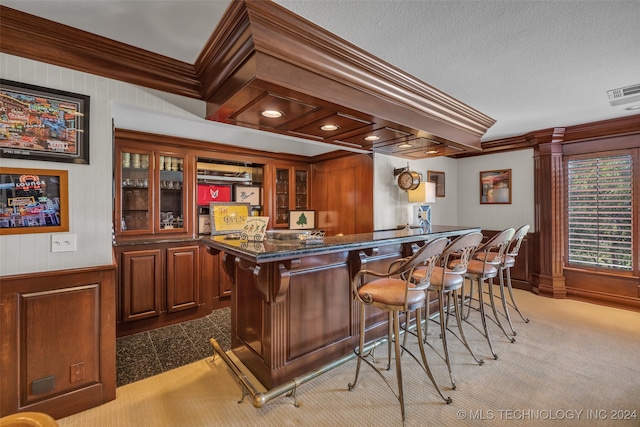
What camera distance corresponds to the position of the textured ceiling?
1672 millimetres

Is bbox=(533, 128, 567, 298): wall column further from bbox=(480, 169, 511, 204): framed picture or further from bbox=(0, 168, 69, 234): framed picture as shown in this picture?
bbox=(0, 168, 69, 234): framed picture

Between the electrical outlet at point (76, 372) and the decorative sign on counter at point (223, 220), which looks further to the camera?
the decorative sign on counter at point (223, 220)

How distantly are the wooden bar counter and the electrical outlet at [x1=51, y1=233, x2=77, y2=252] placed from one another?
0.88m

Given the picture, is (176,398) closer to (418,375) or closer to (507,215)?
(418,375)

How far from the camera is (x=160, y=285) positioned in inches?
134

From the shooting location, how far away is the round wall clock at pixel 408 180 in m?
4.24

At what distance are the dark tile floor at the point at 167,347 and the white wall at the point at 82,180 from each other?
3.61 ft

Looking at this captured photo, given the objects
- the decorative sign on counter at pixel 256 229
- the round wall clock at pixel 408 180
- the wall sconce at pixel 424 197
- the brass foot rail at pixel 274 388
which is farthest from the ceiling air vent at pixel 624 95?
the brass foot rail at pixel 274 388

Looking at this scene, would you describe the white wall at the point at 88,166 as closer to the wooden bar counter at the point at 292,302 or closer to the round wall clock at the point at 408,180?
the wooden bar counter at the point at 292,302

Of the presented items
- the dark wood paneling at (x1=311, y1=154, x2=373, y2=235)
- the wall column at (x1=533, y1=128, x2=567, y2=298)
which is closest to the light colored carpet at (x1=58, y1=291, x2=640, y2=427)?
the wall column at (x1=533, y1=128, x2=567, y2=298)

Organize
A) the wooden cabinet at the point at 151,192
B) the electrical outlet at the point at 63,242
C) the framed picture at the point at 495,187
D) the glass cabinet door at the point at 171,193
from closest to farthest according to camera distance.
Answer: the electrical outlet at the point at 63,242, the wooden cabinet at the point at 151,192, the glass cabinet door at the point at 171,193, the framed picture at the point at 495,187

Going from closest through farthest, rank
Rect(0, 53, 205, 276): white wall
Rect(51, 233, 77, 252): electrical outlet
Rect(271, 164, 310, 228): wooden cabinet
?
1. Rect(0, 53, 205, 276): white wall
2. Rect(51, 233, 77, 252): electrical outlet
3. Rect(271, 164, 310, 228): wooden cabinet

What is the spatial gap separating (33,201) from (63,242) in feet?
1.00

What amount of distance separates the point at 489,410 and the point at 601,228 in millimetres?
3794
